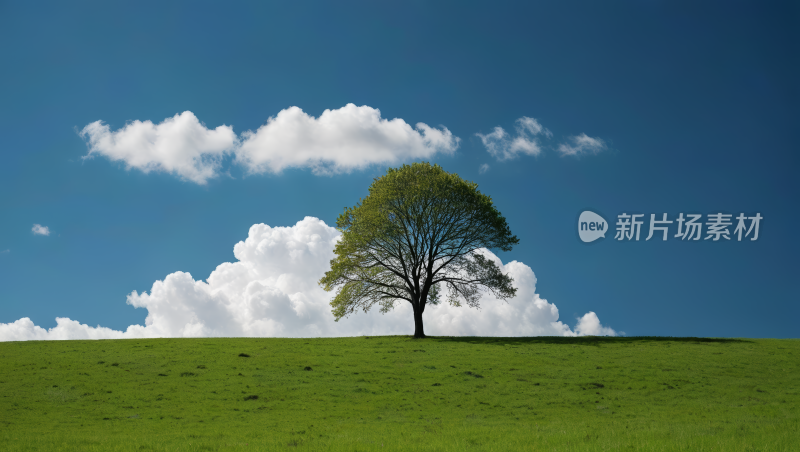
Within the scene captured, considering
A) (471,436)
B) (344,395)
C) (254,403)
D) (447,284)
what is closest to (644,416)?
(471,436)

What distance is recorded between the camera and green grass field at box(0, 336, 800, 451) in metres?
17.8

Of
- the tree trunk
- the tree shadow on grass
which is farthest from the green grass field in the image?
the tree trunk

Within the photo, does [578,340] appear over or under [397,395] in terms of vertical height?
over

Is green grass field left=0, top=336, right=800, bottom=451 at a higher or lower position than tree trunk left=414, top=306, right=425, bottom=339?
lower

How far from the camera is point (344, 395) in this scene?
27750mm

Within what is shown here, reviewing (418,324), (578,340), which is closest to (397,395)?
(418,324)

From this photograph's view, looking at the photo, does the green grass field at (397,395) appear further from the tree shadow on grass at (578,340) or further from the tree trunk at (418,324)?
the tree trunk at (418,324)

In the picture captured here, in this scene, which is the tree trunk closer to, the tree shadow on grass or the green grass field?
the tree shadow on grass

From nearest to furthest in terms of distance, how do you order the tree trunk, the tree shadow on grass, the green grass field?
the green grass field, the tree shadow on grass, the tree trunk

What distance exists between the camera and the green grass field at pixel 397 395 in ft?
58.5

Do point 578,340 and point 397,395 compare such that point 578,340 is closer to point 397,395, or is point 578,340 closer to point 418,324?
point 418,324

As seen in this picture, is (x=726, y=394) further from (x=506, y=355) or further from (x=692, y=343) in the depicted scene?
(x=692, y=343)

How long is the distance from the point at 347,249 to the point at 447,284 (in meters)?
10.2

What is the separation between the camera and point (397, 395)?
90.5ft
